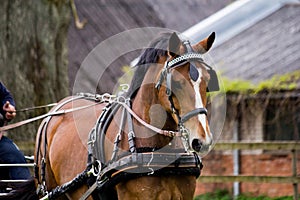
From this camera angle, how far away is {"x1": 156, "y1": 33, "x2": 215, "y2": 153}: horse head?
507cm

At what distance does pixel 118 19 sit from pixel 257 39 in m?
7.04

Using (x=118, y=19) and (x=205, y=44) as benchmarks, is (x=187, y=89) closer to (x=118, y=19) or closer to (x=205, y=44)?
(x=205, y=44)

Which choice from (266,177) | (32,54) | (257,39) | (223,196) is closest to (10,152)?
(32,54)

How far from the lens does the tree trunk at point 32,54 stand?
35.7 feet

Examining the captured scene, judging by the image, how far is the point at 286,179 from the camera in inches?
426

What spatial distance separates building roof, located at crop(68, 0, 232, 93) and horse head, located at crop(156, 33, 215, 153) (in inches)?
503

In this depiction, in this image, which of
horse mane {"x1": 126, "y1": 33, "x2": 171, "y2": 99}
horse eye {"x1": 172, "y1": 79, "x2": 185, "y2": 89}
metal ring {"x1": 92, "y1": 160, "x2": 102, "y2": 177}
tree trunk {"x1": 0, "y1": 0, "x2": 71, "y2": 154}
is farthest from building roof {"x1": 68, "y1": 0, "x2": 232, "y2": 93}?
horse eye {"x1": 172, "y1": 79, "x2": 185, "y2": 89}

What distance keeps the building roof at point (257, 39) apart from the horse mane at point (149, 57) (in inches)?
339

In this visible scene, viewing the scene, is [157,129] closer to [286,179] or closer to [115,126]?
[115,126]

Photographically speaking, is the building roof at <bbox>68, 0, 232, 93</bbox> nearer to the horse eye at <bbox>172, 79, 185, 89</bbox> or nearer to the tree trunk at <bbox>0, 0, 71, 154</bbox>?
the tree trunk at <bbox>0, 0, 71, 154</bbox>

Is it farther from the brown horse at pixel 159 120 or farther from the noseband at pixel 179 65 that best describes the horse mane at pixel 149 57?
the noseband at pixel 179 65

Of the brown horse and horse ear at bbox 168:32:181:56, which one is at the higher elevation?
horse ear at bbox 168:32:181:56

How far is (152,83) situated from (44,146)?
1933mm

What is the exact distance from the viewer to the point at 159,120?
552 centimetres
